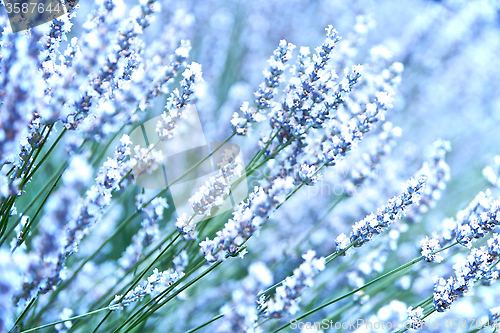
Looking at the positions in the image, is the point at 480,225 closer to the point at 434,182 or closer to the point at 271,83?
the point at 434,182

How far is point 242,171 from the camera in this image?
749 millimetres

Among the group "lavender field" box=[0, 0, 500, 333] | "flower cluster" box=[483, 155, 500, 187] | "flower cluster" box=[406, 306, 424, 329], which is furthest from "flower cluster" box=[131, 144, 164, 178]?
"flower cluster" box=[483, 155, 500, 187]

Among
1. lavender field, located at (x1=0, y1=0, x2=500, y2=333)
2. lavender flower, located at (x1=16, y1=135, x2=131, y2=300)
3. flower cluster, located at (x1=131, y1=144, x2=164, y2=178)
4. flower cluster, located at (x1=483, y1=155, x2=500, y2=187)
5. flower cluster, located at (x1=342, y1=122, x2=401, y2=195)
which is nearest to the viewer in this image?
lavender flower, located at (x1=16, y1=135, x2=131, y2=300)

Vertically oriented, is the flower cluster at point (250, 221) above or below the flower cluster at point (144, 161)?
below

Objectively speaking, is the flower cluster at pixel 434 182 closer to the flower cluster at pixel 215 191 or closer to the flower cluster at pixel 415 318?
the flower cluster at pixel 415 318

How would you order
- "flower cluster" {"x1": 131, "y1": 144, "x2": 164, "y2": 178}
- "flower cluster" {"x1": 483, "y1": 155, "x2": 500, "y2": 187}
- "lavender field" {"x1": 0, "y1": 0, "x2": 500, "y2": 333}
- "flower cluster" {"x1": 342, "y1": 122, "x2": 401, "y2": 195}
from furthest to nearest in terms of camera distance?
"flower cluster" {"x1": 483, "y1": 155, "x2": 500, "y2": 187} < "flower cluster" {"x1": 342, "y1": 122, "x2": 401, "y2": 195} < "flower cluster" {"x1": 131, "y1": 144, "x2": 164, "y2": 178} < "lavender field" {"x1": 0, "y1": 0, "x2": 500, "y2": 333}

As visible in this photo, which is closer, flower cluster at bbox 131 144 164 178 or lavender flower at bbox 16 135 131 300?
lavender flower at bbox 16 135 131 300

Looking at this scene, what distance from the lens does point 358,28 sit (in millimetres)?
1129

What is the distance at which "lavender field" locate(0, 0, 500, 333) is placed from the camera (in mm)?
498

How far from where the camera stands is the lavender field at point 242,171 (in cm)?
50

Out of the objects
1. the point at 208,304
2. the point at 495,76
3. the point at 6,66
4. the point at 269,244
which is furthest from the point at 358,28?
the point at 495,76

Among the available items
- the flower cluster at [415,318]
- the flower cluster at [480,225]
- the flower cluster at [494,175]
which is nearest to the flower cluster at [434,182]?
the flower cluster at [494,175]

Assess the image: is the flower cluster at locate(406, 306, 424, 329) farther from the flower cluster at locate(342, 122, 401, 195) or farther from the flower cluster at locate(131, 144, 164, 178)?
the flower cluster at locate(131, 144, 164, 178)

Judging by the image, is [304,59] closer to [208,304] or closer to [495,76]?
[208,304]
